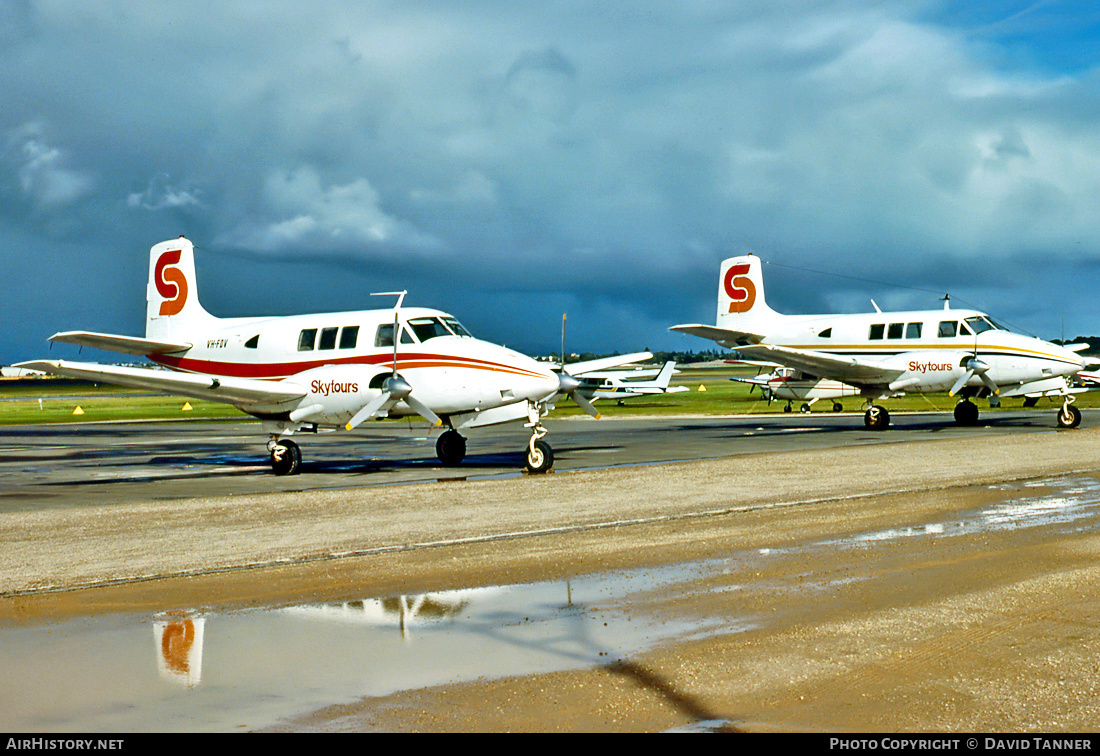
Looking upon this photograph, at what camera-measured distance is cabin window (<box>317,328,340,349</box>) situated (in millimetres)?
21656

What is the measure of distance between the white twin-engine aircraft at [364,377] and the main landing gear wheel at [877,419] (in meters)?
11.8

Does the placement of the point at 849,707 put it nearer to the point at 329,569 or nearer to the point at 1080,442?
the point at 329,569

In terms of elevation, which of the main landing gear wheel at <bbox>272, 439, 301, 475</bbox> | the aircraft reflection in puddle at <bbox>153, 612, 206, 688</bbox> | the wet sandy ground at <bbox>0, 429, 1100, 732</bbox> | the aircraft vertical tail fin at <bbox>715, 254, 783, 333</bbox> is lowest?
the aircraft reflection in puddle at <bbox>153, 612, 206, 688</bbox>

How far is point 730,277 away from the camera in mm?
37906

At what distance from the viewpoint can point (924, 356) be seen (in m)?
32.0

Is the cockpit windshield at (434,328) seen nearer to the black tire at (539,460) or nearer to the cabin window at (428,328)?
the cabin window at (428,328)

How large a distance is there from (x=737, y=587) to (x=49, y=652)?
17.1 ft

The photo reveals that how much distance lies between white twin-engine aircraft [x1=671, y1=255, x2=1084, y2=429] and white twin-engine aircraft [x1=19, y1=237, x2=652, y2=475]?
12.1 metres

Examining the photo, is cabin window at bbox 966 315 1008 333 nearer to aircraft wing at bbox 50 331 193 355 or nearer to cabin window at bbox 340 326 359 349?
cabin window at bbox 340 326 359 349

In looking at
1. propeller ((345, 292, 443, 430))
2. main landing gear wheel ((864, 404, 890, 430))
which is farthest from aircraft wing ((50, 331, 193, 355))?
main landing gear wheel ((864, 404, 890, 430))

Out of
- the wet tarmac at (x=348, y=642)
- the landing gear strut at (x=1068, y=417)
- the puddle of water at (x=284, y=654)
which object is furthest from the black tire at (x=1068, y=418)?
the puddle of water at (x=284, y=654)

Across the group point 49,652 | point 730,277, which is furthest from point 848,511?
point 730,277

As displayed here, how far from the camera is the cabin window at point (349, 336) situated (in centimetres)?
2138

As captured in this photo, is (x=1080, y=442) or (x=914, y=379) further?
(x=914, y=379)
